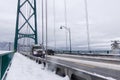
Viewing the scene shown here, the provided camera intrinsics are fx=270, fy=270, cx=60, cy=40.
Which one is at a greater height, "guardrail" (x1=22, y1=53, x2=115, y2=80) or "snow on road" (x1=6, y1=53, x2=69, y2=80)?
"guardrail" (x1=22, y1=53, x2=115, y2=80)

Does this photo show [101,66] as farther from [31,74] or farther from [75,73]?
[75,73]

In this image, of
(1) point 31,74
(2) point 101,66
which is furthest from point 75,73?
(2) point 101,66

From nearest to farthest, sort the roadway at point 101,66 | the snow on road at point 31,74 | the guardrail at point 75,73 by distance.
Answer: the guardrail at point 75,73 < the snow on road at point 31,74 < the roadway at point 101,66

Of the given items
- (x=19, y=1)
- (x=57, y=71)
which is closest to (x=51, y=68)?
(x=57, y=71)

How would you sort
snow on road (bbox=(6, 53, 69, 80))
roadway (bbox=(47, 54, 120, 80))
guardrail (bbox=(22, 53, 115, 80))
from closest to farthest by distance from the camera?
guardrail (bbox=(22, 53, 115, 80))
snow on road (bbox=(6, 53, 69, 80))
roadway (bbox=(47, 54, 120, 80))

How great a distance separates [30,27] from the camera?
71.1 m

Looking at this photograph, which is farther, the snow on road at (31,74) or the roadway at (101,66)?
the roadway at (101,66)

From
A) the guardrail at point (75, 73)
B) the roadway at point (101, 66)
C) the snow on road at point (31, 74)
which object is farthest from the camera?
the roadway at point (101, 66)

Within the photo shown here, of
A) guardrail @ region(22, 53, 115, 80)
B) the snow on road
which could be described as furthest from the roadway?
the snow on road

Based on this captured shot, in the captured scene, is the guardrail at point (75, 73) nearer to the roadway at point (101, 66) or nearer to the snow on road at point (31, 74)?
the snow on road at point (31, 74)

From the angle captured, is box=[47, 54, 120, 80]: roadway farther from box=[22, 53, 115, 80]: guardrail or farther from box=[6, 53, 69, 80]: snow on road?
box=[6, 53, 69, 80]: snow on road

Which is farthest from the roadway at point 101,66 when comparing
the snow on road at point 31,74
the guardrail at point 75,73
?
the snow on road at point 31,74

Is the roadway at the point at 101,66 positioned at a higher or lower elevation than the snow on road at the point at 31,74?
higher

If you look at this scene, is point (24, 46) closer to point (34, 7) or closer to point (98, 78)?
point (34, 7)
